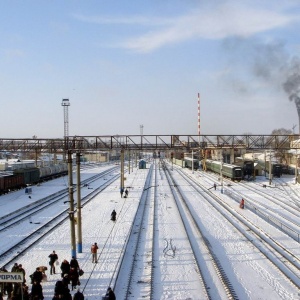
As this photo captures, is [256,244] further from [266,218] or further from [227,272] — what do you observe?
[266,218]

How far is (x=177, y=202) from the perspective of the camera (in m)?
36.2

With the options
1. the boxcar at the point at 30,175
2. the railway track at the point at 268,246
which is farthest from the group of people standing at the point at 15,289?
the boxcar at the point at 30,175

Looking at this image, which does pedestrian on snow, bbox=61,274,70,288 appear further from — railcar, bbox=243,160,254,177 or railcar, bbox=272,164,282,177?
railcar, bbox=272,164,282,177

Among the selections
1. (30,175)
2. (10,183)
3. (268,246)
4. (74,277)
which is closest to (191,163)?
(30,175)

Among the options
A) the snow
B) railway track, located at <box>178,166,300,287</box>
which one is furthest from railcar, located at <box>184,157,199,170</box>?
railway track, located at <box>178,166,300,287</box>

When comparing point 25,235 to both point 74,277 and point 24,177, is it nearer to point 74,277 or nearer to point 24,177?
point 74,277

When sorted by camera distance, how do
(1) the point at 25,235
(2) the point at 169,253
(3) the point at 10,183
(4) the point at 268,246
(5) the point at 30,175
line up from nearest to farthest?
(2) the point at 169,253
(4) the point at 268,246
(1) the point at 25,235
(3) the point at 10,183
(5) the point at 30,175

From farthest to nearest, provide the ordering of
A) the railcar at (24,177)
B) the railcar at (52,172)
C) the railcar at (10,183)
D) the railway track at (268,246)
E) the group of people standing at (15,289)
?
1. the railcar at (52,172)
2. the railcar at (24,177)
3. the railcar at (10,183)
4. the railway track at (268,246)
5. the group of people standing at (15,289)

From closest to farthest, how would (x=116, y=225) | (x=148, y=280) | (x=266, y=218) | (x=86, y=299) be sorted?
(x=86, y=299) → (x=148, y=280) → (x=116, y=225) → (x=266, y=218)

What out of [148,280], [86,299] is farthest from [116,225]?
[86,299]

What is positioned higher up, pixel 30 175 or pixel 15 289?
pixel 30 175

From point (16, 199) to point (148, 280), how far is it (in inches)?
1055

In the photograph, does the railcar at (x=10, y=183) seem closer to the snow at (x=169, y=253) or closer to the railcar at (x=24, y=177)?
the railcar at (x=24, y=177)

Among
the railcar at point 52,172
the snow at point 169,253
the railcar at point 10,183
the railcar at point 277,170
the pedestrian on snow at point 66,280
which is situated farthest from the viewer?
the railcar at point 277,170
